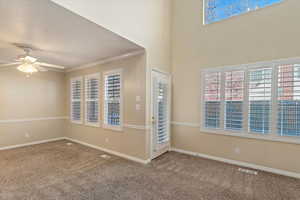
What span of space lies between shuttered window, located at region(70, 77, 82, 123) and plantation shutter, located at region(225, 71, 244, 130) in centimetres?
458

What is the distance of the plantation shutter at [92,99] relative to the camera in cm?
465

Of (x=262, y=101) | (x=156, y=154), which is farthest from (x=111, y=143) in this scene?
(x=262, y=101)

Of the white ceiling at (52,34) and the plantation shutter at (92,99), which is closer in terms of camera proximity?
the white ceiling at (52,34)

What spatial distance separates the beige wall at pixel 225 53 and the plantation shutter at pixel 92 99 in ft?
7.86

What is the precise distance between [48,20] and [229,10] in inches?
157

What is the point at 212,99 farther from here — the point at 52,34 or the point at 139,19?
the point at 52,34

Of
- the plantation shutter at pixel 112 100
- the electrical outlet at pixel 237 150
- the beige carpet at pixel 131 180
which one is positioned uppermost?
the plantation shutter at pixel 112 100

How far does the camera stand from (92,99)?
15.7 ft

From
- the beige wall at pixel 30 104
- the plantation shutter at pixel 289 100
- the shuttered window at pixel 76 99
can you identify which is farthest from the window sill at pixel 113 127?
the plantation shutter at pixel 289 100

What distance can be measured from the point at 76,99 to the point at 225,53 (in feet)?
16.2

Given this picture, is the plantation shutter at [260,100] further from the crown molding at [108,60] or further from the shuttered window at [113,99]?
the shuttered window at [113,99]

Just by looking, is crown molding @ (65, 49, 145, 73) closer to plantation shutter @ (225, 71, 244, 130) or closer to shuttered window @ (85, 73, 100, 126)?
shuttered window @ (85, 73, 100, 126)

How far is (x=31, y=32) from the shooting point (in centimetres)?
261

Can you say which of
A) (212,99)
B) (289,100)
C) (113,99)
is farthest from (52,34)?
(289,100)
